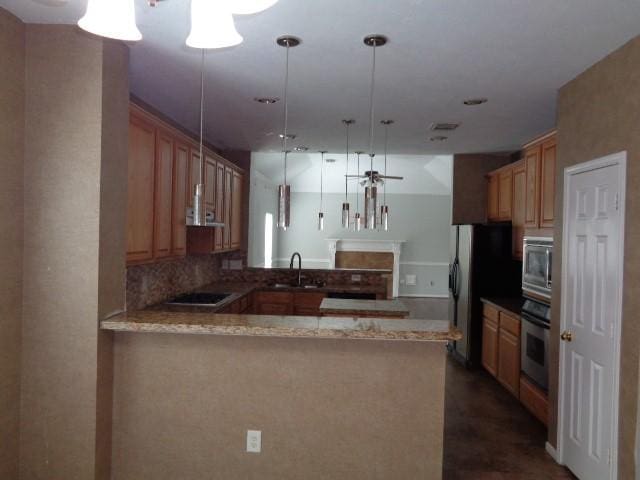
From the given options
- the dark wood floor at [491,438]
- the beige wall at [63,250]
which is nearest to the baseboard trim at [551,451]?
the dark wood floor at [491,438]

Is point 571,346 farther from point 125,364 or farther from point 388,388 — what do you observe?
point 125,364

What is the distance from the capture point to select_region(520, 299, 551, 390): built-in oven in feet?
11.9

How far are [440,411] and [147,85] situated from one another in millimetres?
2847

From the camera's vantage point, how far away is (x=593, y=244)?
2793 millimetres

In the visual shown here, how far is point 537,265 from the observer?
4.11m

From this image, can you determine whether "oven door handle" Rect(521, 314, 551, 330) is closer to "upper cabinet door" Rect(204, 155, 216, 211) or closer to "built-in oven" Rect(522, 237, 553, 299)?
"built-in oven" Rect(522, 237, 553, 299)

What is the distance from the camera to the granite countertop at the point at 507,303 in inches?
170

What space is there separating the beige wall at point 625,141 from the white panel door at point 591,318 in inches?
3.3

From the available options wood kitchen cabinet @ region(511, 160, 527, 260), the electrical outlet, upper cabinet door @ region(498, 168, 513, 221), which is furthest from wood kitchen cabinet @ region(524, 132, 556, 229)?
the electrical outlet

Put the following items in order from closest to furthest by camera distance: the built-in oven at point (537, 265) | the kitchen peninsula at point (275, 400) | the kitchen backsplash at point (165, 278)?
the kitchen peninsula at point (275, 400)
the kitchen backsplash at point (165, 278)
the built-in oven at point (537, 265)

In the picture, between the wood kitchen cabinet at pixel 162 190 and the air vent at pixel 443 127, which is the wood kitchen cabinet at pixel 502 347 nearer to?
the air vent at pixel 443 127

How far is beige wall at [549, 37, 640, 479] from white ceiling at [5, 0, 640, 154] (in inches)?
4.6

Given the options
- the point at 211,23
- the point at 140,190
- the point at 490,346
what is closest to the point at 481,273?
the point at 490,346

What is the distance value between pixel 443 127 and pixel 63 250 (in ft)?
11.1
